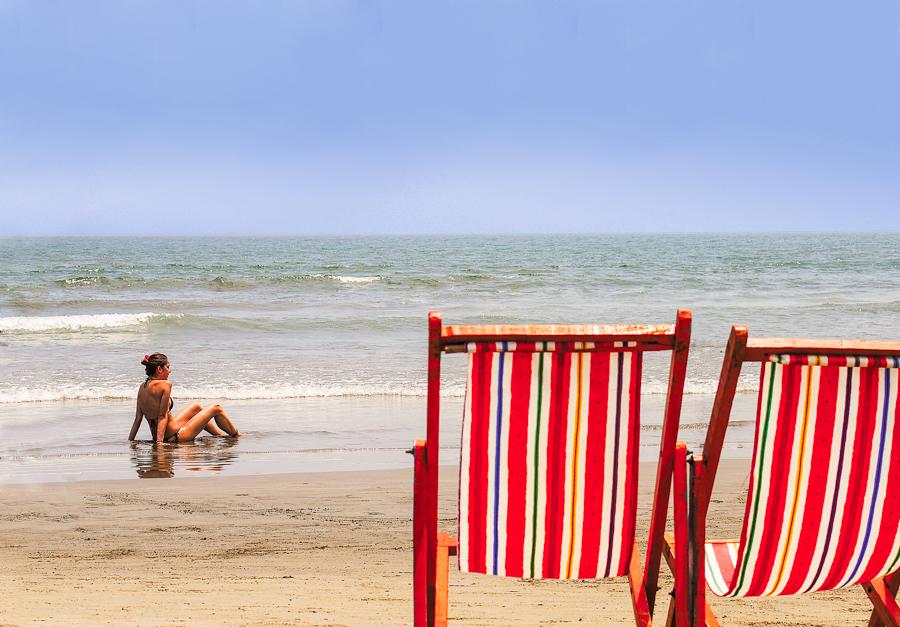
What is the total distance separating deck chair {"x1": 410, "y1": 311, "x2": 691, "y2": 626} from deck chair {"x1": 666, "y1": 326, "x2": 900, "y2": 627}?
13 cm

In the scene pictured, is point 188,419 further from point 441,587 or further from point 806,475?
point 806,475

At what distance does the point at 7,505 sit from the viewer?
5262mm

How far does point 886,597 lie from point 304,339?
12.7 m

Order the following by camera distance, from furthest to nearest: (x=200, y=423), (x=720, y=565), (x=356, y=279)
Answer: (x=356, y=279) < (x=200, y=423) < (x=720, y=565)

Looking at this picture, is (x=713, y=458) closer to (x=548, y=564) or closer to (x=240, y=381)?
(x=548, y=564)

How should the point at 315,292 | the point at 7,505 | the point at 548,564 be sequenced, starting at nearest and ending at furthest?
the point at 548,564 < the point at 7,505 < the point at 315,292

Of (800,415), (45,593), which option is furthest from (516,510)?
(45,593)

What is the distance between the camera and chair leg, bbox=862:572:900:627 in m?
2.51

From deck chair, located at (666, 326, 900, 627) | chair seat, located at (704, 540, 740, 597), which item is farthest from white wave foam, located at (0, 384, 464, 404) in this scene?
deck chair, located at (666, 326, 900, 627)

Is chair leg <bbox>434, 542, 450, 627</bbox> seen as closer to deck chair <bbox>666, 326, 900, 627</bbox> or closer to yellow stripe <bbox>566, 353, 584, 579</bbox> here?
yellow stripe <bbox>566, 353, 584, 579</bbox>

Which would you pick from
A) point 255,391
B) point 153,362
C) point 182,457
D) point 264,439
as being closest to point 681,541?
point 182,457

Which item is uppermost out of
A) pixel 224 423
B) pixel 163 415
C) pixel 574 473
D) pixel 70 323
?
pixel 574 473

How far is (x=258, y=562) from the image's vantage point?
13.6 feet

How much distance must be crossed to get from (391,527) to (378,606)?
3.76ft
